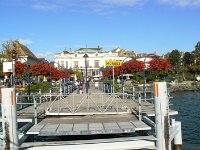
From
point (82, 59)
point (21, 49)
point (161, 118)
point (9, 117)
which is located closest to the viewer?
point (9, 117)

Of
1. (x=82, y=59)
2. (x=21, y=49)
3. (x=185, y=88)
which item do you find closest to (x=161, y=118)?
(x=185, y=88)

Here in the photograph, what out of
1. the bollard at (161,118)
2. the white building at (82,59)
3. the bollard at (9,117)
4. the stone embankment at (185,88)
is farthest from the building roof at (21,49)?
the bollard at (161,118)

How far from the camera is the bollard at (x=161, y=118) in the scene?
14242 mm

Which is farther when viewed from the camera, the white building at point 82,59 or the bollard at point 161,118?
the white building at point 82,59

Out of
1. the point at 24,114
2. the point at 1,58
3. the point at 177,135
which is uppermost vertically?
the point at 1,58

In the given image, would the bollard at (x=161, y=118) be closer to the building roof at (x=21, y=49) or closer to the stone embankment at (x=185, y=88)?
the building roof at (x=21, y=49)

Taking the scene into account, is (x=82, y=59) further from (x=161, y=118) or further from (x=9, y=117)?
(x=9, y=117)

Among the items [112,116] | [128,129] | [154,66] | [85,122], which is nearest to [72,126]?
[85,122]

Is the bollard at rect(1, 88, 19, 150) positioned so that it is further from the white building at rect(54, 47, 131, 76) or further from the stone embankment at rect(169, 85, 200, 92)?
the white building at rect(54, 47, 131, 76)

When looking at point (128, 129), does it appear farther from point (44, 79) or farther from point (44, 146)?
point (44, 79)

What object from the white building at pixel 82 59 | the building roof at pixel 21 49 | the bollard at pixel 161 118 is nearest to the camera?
the bollard at pixel 161 118

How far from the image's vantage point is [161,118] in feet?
47.1

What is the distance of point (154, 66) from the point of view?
10081 cm

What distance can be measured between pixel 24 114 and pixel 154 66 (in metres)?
84.2
